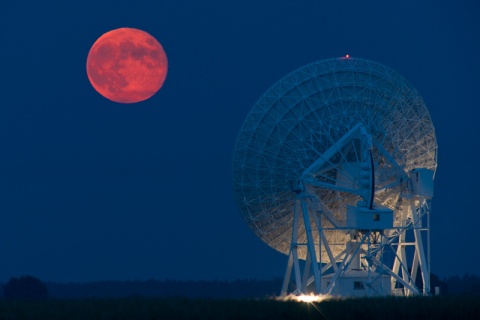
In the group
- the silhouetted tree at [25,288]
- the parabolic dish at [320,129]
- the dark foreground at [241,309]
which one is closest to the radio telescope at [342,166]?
the parabolic dish at [320,129]

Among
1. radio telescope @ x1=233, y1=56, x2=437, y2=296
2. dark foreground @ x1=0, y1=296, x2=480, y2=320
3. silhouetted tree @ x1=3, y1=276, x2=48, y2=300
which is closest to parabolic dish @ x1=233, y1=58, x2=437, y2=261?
radio telescope @ x1=233, y1=56, x2=437, y2=296

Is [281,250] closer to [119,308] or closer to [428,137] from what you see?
[428,137]

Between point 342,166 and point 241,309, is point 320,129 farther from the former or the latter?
point 241,309

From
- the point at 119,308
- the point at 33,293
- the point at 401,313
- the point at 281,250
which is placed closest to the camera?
the point at 119,308

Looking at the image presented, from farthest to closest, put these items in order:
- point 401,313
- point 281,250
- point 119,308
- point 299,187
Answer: point 281,250, point 299,187, point 401,313, point 119,308

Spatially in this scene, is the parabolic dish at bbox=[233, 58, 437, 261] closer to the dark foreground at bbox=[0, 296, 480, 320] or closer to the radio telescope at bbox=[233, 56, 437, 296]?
the radio telescope at bbox=[233, 56, 437, 296]

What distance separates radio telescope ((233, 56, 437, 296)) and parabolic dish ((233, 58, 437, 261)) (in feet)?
0.18

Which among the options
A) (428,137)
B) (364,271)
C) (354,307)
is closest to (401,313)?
(354,307)

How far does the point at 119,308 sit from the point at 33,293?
76.2m

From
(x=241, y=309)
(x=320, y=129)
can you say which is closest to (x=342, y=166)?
(x=320, y=129)

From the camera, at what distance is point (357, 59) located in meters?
69.0

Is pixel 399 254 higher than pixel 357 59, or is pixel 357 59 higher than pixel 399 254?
pixel 357 59

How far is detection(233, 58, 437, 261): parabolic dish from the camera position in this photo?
2685 inches

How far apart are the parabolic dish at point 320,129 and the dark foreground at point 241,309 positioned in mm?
11431
